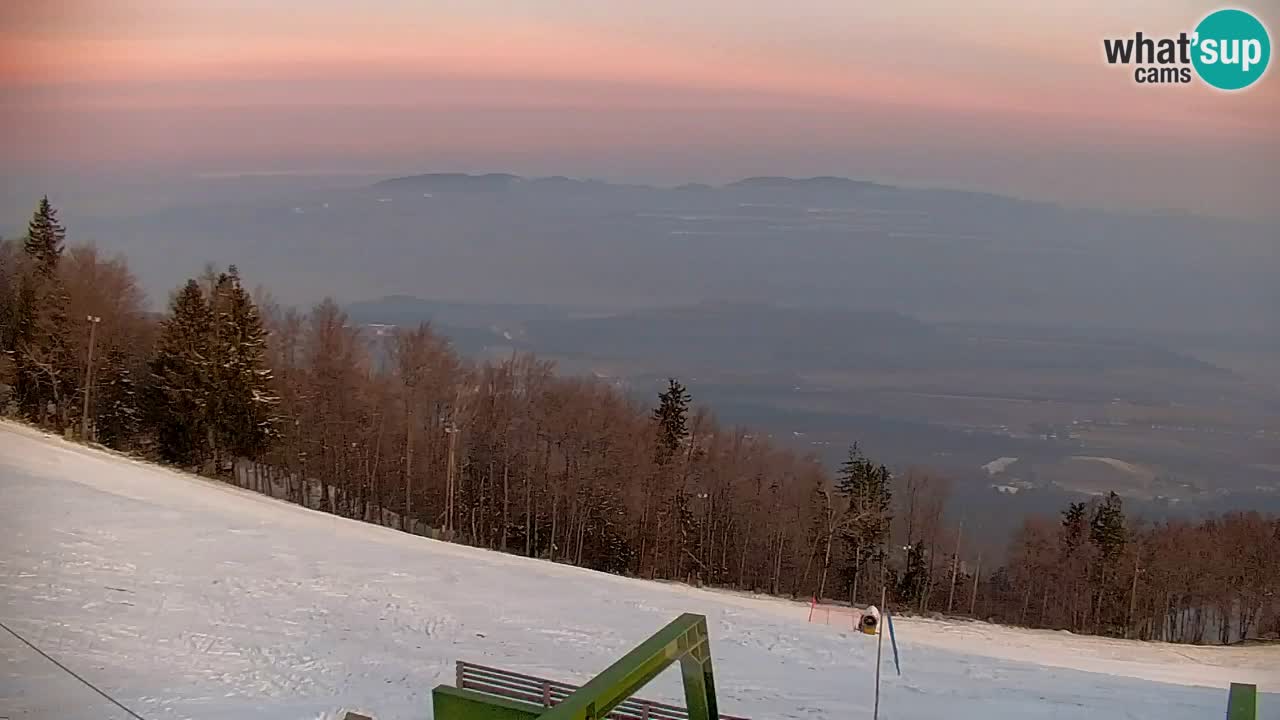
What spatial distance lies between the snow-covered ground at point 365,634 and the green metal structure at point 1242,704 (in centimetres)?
254

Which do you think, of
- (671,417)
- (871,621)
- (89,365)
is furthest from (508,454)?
(871,621)

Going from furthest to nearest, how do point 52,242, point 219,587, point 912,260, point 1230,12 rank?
point 912,260 → point 52,242 → point 219,587 → point 1230,12

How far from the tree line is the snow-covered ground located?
224 centimetres

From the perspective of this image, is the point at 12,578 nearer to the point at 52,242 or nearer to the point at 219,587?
the point at 219,587

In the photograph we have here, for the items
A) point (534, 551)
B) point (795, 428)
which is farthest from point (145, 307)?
point (795, 428)

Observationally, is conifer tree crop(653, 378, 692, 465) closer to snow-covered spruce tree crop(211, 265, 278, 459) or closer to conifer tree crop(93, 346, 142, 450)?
snow-covered spruce tree crop(211, 265, 278, 459)

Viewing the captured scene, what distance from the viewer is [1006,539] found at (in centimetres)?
1114

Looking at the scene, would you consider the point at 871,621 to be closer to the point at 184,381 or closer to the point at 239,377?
the point at 239,377

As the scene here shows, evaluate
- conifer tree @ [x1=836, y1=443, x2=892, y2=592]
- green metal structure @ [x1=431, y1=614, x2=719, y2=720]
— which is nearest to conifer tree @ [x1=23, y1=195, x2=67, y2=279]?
green metal structure @ [x1=431, y1=614, x2=719, y2=720]

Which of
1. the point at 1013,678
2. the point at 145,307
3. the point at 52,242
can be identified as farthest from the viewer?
the point at 145,307

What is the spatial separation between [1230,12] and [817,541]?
29.1 ft

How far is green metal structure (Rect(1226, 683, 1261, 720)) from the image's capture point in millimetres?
3146

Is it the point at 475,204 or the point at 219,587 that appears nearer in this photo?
the point at 219,587

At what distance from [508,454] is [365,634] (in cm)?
630
